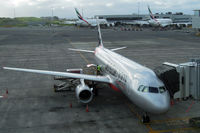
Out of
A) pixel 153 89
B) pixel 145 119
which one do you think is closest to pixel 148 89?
pixel 153 89

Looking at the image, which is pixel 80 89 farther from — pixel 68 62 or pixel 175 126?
pixel 68 62

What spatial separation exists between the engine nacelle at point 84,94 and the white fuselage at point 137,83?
2481 millimetres

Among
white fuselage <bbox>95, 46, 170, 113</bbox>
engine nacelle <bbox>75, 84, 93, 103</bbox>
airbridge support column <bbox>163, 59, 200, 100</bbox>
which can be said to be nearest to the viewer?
white fuselage <bbox>95, 46, 170, 113</bbox>

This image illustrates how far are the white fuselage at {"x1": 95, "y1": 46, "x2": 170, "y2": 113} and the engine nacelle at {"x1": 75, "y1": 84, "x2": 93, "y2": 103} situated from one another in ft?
8.14

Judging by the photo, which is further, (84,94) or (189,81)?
(84,94)

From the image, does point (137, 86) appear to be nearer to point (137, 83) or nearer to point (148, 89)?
point (137, 83)

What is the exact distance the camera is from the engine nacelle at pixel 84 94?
18.4 m

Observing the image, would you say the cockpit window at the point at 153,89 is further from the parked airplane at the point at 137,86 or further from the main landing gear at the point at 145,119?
the main landing gear at the point at 145,119

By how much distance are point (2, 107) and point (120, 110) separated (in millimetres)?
10116

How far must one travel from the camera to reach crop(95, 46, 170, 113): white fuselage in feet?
45.6

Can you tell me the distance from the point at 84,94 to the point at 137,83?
5.40m

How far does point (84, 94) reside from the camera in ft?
61.5

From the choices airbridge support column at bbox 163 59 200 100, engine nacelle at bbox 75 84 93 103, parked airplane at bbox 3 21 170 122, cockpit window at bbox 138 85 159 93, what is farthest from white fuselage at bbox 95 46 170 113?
engine nacelle at bbox 75 84 93 103

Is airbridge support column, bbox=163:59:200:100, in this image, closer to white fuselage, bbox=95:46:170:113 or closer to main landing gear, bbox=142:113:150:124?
white fuselage, bbox=95:46:170:113
